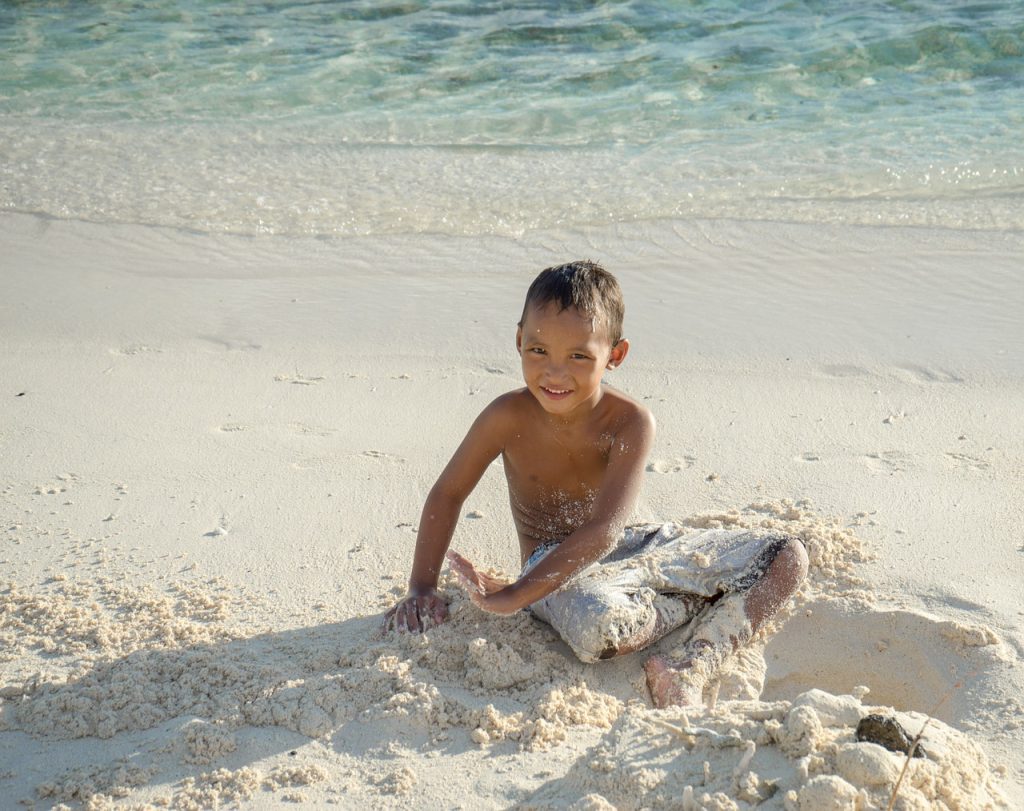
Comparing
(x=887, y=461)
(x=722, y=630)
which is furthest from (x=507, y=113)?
→ (x=722, y=630)

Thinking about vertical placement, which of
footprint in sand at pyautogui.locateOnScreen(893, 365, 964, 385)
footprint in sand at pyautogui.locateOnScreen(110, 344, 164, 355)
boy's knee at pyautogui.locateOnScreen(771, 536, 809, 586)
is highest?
footprint in sand at pyautogui.locateOnScreen(110, 344, 164, 355)

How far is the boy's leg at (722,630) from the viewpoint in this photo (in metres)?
2.45

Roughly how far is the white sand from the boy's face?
0.56 m

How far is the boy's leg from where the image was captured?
8.05 feet

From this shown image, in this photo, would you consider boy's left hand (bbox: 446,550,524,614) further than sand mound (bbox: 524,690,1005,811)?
Yes

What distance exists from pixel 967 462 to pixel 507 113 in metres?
5.20

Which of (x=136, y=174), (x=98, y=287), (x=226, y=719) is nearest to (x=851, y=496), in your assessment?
(x=226, y=719)

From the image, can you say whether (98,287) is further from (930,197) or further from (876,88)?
(876,88)

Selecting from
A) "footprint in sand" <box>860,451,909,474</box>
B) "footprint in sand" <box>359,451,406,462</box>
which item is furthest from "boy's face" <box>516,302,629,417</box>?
"footprint in sand" <box>860,451,909,474</box>

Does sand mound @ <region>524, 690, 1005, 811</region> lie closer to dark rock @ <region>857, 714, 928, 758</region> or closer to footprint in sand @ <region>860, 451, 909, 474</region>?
dark rock @ <region>857, 714, 928, 758</region>

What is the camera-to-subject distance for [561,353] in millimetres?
2602

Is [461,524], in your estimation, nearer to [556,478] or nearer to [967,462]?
[556,478]

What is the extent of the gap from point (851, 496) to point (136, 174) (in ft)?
16.0

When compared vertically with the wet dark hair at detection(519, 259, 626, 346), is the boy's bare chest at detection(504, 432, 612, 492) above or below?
below
